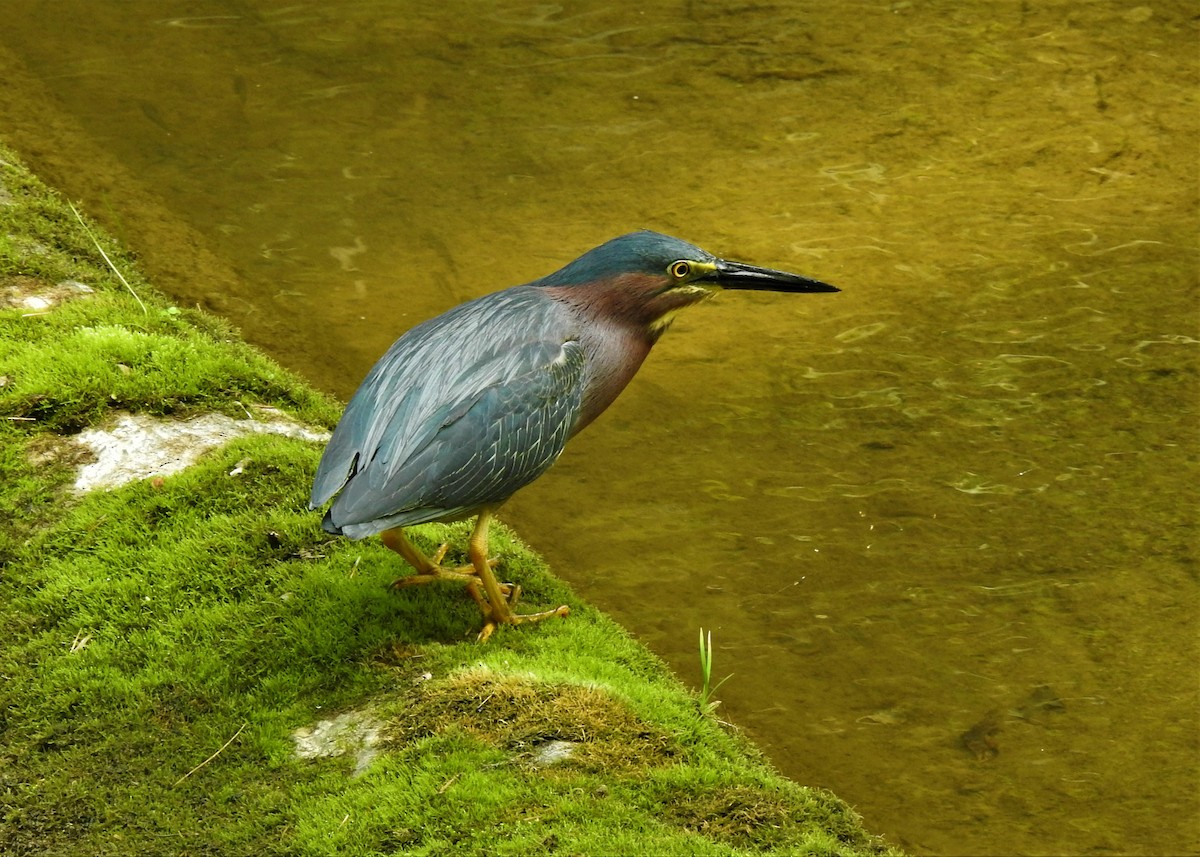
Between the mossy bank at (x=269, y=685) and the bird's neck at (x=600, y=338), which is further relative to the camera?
the bird's neck at (x=600, y=338)

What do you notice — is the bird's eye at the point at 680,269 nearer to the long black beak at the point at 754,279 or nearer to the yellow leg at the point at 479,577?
the long black beak at the point at 754,279

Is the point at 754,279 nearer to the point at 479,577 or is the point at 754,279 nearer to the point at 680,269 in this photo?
the point at 680,269

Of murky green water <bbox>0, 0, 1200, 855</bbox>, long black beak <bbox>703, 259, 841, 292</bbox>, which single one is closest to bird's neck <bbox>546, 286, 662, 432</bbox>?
long black beak <bbox>703, 259, 841, 292</bbox>

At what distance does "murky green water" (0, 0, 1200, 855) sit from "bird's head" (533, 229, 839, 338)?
1.76 meters

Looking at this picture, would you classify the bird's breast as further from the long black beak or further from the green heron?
the long black beak

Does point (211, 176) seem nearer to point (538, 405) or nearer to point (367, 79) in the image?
point (367, 79)

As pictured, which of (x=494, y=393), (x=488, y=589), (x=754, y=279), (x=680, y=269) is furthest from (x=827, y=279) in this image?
(x=488, y=589)

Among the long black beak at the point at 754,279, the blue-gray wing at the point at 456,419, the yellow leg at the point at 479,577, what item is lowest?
the yellow leg at the point at 479,577

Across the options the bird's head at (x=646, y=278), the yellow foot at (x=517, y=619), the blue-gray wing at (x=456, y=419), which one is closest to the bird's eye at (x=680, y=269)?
the bird's head at (x=646, y=278)

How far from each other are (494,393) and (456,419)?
6.1 inches

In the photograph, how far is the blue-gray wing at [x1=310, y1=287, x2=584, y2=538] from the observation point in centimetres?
399

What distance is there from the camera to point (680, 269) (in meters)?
4.45

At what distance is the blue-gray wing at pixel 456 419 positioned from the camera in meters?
3.99

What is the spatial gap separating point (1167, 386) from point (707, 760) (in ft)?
14.1
